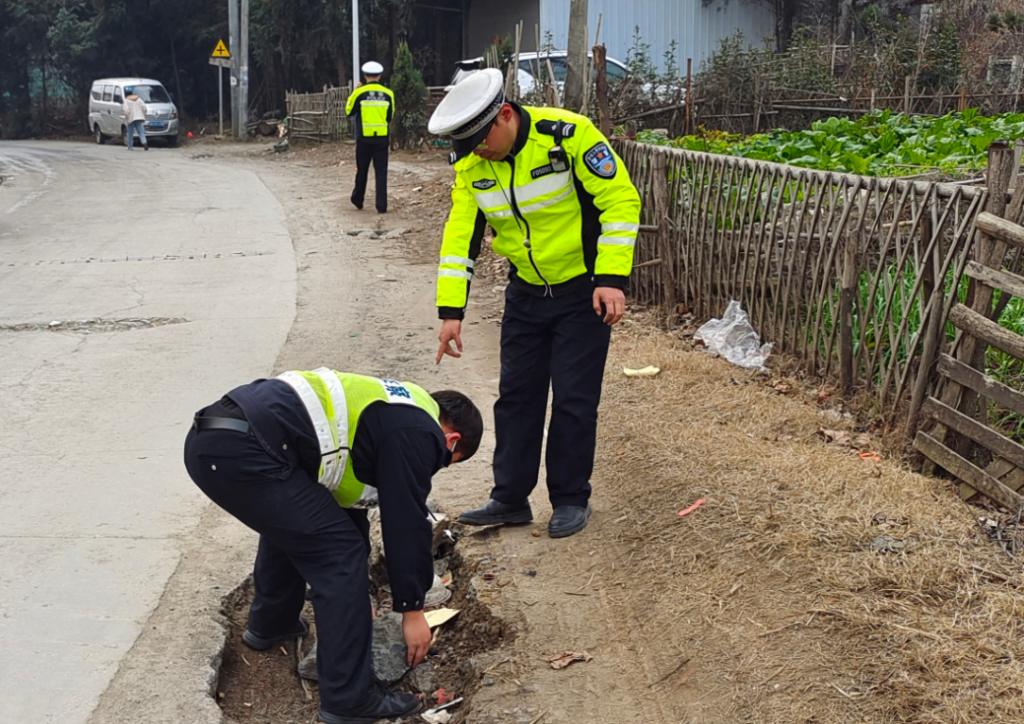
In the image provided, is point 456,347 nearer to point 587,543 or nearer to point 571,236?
point 571,236

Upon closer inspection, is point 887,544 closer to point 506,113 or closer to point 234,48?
point 506,113

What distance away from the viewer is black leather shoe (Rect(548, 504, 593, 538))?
4.27 meters

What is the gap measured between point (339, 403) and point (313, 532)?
1.28ft

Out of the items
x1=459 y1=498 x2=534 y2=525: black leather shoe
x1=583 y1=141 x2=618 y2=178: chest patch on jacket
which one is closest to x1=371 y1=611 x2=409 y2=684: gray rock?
x1=459 y1=498 x2=534 y2=525: black leather shoe

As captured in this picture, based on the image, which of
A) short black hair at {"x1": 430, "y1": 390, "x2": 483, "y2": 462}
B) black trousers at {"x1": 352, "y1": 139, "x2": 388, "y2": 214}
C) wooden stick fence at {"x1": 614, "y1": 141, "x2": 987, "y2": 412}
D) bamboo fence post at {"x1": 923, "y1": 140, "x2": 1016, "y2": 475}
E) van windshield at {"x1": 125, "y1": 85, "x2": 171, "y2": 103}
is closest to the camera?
short black hair at {"x1": 430, "y1": 390, "x2": 483, "y2": 462}

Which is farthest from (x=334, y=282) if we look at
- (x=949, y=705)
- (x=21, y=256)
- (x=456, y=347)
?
(x=949, y=705)

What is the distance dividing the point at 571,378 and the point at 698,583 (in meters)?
0.91

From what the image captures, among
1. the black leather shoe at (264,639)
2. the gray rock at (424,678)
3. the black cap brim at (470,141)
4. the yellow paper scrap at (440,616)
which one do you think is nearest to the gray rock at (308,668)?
the black leather shoe at (264,639)

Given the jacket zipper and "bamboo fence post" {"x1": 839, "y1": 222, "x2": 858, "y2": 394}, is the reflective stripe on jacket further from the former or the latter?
"bamboo fence post" {"x1": 839, "y1": 222, "x2": 858, "y2": 394}

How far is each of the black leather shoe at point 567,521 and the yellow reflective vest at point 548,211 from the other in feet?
3.02

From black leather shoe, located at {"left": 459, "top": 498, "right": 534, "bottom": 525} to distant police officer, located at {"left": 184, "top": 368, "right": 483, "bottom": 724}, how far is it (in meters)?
1.20

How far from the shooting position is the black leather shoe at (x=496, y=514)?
4391mm

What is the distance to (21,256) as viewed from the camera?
1099cm

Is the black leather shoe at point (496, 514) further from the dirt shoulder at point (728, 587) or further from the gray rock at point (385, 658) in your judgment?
the gray rock at point (385, 658)
